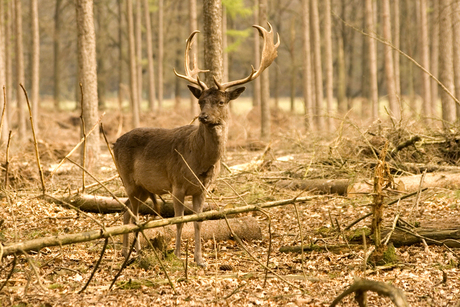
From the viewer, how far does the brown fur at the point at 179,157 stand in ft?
23.4

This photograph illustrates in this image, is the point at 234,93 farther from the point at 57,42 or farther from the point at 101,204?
the point at 57,42

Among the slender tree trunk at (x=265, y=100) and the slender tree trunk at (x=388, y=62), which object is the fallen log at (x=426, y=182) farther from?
the slender tree trunk at (x=265, y=100)

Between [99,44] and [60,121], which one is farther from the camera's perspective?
[99,44]

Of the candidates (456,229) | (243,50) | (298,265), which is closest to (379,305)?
(298,265)

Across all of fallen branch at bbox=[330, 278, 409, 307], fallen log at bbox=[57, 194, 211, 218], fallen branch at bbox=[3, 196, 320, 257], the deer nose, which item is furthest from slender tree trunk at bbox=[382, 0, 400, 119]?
fallen branch at bbox=[330, 278, 409, 307]

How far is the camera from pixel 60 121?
2897cm

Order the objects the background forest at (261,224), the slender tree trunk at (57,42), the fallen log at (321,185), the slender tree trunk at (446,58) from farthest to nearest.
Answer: the slender tree trunk at (57,42) → the slender tree trunk at (446,58) → the fallen log at (321,185) → the background forest at (261,224)

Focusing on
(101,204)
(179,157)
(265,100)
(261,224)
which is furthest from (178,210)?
(265,100)

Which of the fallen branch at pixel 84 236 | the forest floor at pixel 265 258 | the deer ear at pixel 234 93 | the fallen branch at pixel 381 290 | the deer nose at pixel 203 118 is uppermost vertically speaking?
the deer ear at pixel 234 93

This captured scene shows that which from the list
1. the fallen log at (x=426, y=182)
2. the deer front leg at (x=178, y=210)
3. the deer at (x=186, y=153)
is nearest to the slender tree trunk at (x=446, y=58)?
the fallen log at (x=426, y=182)

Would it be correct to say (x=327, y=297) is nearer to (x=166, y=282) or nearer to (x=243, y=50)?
(x=166, y=282)

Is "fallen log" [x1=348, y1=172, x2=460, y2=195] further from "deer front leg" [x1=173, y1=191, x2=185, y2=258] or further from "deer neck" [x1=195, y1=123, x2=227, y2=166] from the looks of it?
"deer front leg" [x1=173, y1=191, x2=185, y2=258]

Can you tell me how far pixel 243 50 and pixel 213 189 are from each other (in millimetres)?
35615

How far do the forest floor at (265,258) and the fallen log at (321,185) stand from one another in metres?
0.22
